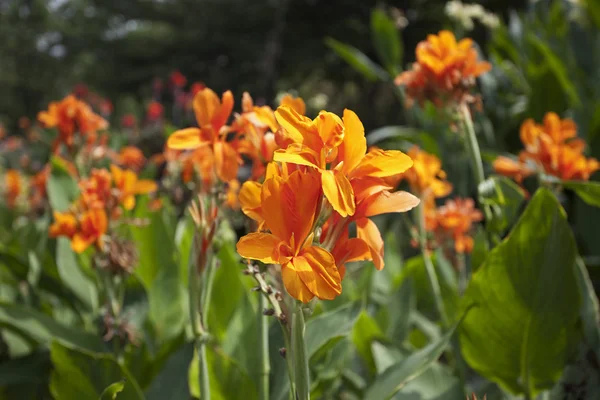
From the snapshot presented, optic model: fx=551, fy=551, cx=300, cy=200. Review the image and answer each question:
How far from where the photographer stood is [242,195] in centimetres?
59

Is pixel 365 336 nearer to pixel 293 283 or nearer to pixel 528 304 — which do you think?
pixel 528 304

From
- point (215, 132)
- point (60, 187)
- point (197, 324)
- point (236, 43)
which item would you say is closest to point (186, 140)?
point (215, 132)

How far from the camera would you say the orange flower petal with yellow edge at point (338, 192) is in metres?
0.49

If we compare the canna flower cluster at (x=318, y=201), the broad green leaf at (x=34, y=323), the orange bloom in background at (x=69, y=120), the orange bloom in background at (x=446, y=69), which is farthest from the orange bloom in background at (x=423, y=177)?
the orange bloom in background at (x=69, y=120)

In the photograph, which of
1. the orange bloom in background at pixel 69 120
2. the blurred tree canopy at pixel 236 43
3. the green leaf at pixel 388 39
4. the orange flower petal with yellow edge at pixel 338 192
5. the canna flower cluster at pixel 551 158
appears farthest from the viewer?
the blurred tree canopy at pixel 236 43

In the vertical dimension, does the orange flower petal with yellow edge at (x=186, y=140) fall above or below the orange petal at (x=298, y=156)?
below

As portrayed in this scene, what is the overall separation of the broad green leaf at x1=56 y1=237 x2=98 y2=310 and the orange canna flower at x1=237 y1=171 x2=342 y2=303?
1.04 m

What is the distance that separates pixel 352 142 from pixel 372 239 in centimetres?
11

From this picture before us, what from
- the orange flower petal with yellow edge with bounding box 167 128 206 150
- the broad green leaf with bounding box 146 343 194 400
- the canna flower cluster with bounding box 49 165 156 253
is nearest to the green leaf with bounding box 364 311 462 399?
the broad green leaf with bounding box 146 343 194 400

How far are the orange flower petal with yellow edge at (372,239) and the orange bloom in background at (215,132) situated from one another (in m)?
0.24

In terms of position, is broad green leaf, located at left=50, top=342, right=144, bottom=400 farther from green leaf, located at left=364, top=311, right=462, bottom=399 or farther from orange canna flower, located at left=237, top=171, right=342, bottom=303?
orange canna flower, located at left=237, top=171, right=342, bottom=303

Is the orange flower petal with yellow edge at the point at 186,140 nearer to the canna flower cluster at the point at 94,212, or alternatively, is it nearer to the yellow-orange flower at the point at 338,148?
the yellow-orange flower at the point at 338,148

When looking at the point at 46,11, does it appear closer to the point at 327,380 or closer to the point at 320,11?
the point at 320,11

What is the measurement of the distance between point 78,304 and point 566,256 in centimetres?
126
